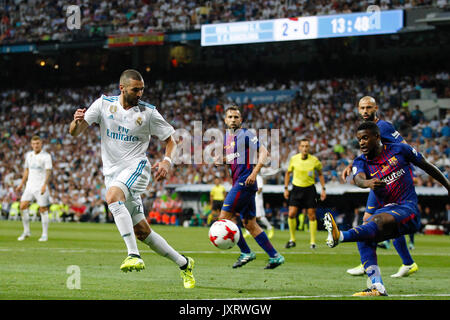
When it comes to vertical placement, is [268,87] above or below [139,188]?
above

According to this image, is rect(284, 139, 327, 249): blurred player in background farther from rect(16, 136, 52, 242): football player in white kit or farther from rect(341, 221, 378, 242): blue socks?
rect(341, 221, 378, 242): blue socks

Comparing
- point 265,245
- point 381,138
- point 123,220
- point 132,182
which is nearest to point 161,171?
point 132,182

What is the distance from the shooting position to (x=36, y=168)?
62.8 ft

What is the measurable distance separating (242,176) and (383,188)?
443cm

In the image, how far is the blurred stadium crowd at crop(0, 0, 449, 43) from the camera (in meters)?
36.9

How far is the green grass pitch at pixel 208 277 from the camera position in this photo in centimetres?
804

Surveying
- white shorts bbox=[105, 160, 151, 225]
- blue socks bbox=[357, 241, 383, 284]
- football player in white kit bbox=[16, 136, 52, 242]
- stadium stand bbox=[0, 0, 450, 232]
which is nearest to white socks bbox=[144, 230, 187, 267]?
white shorts bbox=[105, 160, 151, 225]

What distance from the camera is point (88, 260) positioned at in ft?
42.4

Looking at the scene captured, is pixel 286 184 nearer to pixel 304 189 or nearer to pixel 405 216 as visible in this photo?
pixel 304 189

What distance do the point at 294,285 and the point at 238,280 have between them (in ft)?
3.07

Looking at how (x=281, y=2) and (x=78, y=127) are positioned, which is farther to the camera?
(x=281, y=2)

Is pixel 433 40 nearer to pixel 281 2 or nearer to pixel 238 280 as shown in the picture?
pixel 281 2

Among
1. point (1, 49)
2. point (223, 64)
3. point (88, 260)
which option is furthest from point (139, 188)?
point (1, 49)

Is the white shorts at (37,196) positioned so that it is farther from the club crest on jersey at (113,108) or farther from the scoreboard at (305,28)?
the scoreboard at (305,28)
